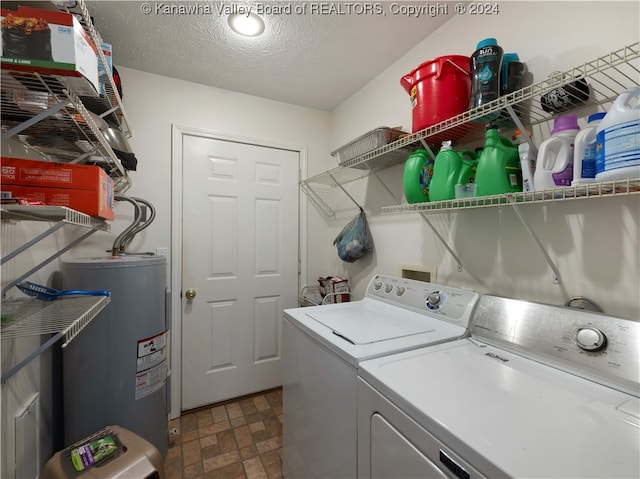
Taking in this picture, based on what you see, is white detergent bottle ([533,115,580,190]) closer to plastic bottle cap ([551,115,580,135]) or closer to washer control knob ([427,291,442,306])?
plastic bottle cap ([551,115,580,135])

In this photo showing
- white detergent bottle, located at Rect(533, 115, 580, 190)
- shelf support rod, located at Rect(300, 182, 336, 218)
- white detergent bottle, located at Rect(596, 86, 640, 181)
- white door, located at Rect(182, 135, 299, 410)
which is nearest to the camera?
white detergent bottle, located at Rect(596, 86, 640, 181)

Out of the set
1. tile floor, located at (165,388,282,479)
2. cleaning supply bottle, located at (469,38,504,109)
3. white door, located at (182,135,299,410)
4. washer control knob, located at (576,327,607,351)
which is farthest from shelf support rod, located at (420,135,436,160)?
tile floor, located at (165,388,282,479)

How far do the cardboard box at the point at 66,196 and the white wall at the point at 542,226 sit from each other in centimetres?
158

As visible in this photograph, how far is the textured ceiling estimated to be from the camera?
4.97 feet

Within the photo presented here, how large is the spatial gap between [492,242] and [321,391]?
102 centimetres

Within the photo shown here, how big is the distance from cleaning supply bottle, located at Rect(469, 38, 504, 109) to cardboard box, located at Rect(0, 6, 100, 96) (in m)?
1.32

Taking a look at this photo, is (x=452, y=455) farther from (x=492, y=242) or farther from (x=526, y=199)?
(x=492, y=242)

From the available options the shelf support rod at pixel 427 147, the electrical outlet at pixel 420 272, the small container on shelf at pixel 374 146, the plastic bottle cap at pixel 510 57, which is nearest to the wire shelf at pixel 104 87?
the small container on shelf at pixel 374 146

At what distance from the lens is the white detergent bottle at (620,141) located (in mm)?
711

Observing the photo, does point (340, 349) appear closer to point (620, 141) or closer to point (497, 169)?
point (497, 169)

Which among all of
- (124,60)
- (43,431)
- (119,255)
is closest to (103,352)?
(43,431)

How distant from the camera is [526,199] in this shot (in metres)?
1.03

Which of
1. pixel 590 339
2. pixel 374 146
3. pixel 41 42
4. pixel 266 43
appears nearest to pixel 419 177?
pixel 374 146

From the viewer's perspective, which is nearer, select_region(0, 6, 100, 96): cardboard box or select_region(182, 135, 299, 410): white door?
select_region(0, 6, 100, 96): cardboard box
